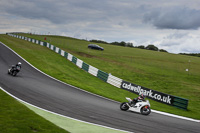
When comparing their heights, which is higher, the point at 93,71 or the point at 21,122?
the point at 93,71

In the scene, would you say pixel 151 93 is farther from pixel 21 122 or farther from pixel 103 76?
pixel 21 122

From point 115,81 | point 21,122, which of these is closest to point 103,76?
point 115,81

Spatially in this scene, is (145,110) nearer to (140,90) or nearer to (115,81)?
(140,90)

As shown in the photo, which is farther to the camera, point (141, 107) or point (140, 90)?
point (140, 90)

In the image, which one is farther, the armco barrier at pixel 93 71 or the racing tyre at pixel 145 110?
the armco barrier at pixel 93 71

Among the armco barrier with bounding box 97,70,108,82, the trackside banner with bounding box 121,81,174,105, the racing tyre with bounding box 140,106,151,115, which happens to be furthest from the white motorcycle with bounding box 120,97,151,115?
the armco barrier with bounding box 97,70,108,82

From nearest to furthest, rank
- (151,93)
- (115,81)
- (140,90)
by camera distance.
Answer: (151,93), (140,90), (115,81)

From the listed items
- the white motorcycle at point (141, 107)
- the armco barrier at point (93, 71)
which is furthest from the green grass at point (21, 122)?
the armco barrier at point (93, 71)

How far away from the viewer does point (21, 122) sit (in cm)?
793

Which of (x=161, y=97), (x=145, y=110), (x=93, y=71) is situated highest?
(x=93, y=71)

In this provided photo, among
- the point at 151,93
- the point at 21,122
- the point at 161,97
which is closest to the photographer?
the point at 21,122

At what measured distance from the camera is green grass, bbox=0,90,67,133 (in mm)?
7255

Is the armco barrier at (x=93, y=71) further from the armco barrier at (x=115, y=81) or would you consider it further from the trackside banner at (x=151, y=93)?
the trackside banner at (x=151, y=93)

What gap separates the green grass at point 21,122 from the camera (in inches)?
286
